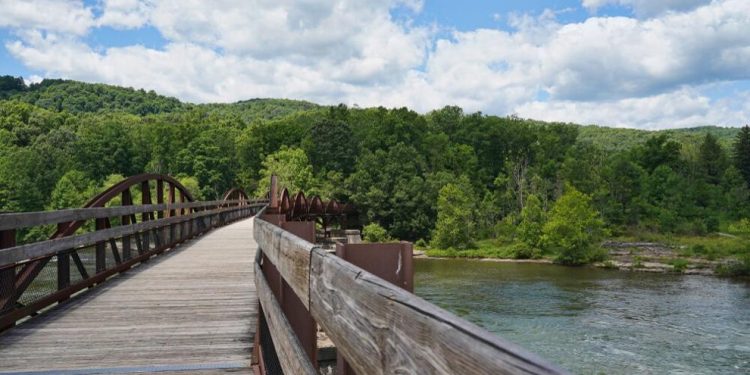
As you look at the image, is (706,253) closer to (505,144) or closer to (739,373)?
(739,373)

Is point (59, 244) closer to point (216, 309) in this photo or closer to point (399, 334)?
point (216, 309)

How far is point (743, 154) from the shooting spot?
310ft

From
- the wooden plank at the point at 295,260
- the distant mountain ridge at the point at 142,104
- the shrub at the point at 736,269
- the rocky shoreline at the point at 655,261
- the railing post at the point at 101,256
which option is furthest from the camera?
the distant mountain ridge at the point at 142,104

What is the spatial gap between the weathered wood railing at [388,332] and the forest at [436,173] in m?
58.5

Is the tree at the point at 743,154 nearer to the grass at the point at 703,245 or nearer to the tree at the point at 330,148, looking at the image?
the grass at the point at 703,245

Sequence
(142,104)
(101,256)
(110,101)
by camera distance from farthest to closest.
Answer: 1. (142,104)
2. (110,101)
3. (101,256)

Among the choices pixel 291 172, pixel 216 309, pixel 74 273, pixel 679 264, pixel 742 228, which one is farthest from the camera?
pixel 291 172

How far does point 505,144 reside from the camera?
104m

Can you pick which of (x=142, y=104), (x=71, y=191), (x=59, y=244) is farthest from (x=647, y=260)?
(x=142, y=104)

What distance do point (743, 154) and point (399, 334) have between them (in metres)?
112

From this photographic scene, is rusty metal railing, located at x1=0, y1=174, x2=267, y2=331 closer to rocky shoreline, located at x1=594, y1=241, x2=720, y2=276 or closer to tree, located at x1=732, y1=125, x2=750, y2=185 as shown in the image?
rocky shoreline, located at x1=594, y1=241, x2=720, y2=276

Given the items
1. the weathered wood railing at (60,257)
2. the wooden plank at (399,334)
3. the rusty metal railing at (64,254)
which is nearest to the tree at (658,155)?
the rusty metal railing at (64,254)

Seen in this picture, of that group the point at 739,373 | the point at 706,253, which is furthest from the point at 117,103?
the point at 739,373

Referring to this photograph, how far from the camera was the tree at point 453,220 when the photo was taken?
6675 cm
